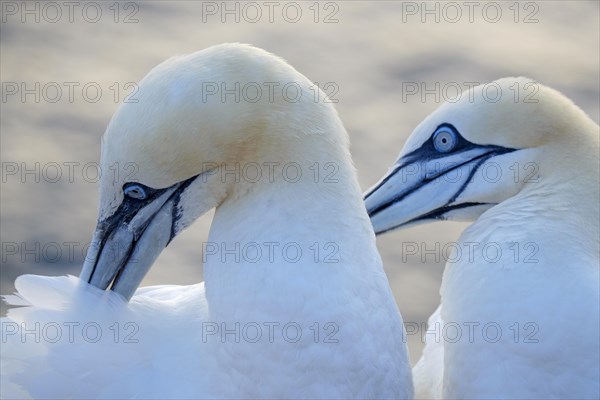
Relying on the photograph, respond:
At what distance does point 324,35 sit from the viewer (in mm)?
7344

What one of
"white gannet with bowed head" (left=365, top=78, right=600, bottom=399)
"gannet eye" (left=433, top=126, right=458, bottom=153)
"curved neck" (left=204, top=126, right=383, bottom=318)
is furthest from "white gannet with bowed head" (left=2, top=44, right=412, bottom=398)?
"gannet eye" (left=433, top=126, right=458, bottom=153)

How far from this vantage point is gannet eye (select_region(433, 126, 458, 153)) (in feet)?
12.5

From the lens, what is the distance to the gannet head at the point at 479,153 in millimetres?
3688

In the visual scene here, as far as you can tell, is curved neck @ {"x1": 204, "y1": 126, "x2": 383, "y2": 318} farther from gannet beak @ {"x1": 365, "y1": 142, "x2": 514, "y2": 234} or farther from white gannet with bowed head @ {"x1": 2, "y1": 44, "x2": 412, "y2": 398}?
gannet beak @ {"x1": 365, "y1": 142, "x2": 514, "y2": 234}

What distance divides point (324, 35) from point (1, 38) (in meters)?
1.64

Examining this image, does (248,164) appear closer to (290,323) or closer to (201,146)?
(201,146)

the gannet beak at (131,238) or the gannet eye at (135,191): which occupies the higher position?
the gannet eye at (135,191)

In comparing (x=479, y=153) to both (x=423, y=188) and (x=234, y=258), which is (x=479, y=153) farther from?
(x=234, y=258)

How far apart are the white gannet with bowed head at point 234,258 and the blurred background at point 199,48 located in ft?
7.12

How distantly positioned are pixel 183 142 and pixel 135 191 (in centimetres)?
18

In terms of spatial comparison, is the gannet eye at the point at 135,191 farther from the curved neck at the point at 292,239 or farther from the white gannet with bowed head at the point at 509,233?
the white gannet with bowed head at the point at 509,233

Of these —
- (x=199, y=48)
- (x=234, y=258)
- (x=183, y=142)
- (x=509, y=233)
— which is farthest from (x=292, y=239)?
(x=199, y=48)

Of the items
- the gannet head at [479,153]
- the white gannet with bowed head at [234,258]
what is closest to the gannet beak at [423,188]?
the gannet head at [479,153]

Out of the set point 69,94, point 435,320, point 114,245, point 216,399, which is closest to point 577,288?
point 435,320
